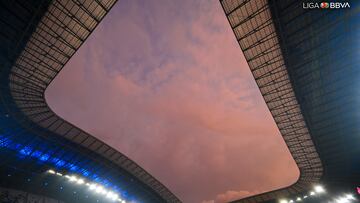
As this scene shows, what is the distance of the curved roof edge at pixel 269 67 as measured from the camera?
2728cm

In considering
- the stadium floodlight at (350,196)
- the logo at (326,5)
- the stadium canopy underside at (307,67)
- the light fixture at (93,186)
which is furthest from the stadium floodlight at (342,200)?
the light fixture at (93,186)

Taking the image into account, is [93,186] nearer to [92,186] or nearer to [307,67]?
[92,186]

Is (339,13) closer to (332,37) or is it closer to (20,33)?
(332,37)

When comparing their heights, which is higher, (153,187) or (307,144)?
(307,144)

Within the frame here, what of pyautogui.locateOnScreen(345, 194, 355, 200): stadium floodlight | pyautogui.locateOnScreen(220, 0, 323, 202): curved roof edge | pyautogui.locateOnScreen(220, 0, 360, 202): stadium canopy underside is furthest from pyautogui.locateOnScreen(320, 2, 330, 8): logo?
pyautogui.locateOnScreen(345, 194, 355, 200): stadium floodlight

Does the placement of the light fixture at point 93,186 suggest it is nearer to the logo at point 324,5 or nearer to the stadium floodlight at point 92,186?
the stadium floodlight at point 92,186

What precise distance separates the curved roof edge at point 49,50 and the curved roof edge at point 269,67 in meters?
14.2

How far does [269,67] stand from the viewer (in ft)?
108

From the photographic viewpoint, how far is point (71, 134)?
41.0 meters

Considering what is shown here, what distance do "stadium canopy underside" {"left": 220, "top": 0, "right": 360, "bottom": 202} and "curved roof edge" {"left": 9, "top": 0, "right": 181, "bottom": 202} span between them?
14.3 m

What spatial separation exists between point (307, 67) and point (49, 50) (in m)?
30.7

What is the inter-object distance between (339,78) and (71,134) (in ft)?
132

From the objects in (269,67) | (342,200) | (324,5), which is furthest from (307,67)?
(342,200)

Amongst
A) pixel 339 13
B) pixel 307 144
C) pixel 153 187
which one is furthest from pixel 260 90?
pixel 153 187
